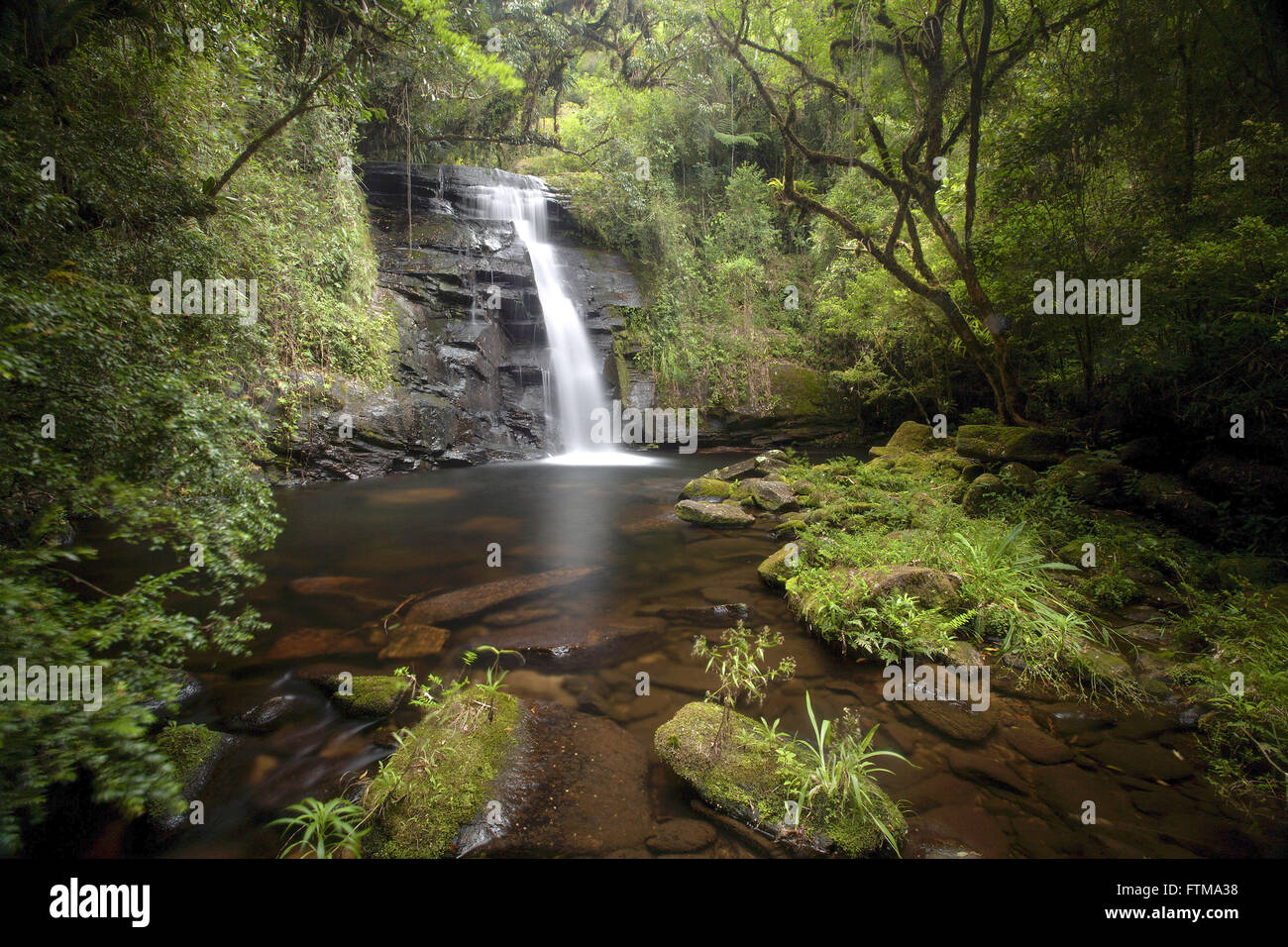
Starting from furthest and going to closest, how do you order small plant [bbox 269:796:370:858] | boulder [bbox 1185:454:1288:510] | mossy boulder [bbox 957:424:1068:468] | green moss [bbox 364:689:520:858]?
mossy boulder [bbox 957:424:1068:468]
boulder [bbox 1185:454:1288:510]
green moss [bbox 364:689:520:858]
small plant [bbox 269:796:370:858]

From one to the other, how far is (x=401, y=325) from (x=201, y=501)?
12.7m

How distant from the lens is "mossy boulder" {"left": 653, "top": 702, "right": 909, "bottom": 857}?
2.74m

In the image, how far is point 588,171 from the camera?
1936 centimetres

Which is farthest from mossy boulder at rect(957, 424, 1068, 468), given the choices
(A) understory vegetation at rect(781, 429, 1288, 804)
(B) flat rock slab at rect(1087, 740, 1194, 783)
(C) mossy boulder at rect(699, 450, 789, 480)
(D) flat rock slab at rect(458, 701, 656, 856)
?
(D) flat rock slab at rect(458, 701, 656, 856)

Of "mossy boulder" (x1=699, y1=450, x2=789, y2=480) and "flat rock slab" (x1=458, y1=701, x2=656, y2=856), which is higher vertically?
"mossy boulder" (x1=699, y1=450, x2=789, y2=480)

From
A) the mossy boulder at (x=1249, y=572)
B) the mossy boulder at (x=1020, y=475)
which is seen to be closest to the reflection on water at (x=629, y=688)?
the mossy boulder at (x=1249, y=572)

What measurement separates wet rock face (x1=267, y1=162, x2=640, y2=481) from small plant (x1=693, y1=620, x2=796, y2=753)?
36.7ft

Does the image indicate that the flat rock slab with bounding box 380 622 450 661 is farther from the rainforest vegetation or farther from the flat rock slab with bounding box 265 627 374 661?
the rainforest vegetation

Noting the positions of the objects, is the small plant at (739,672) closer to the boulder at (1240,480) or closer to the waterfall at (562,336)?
the boulder at (1240,480)

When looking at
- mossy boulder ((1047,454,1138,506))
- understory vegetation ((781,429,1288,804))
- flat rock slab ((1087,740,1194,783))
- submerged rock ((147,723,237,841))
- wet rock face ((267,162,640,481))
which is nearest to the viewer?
submerged rock ((147,723,237,841))

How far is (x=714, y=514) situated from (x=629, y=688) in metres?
4.96

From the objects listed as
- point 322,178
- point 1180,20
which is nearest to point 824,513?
point 1180,20

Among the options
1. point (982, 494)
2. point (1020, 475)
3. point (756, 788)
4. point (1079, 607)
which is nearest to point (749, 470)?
point (982, 494)
